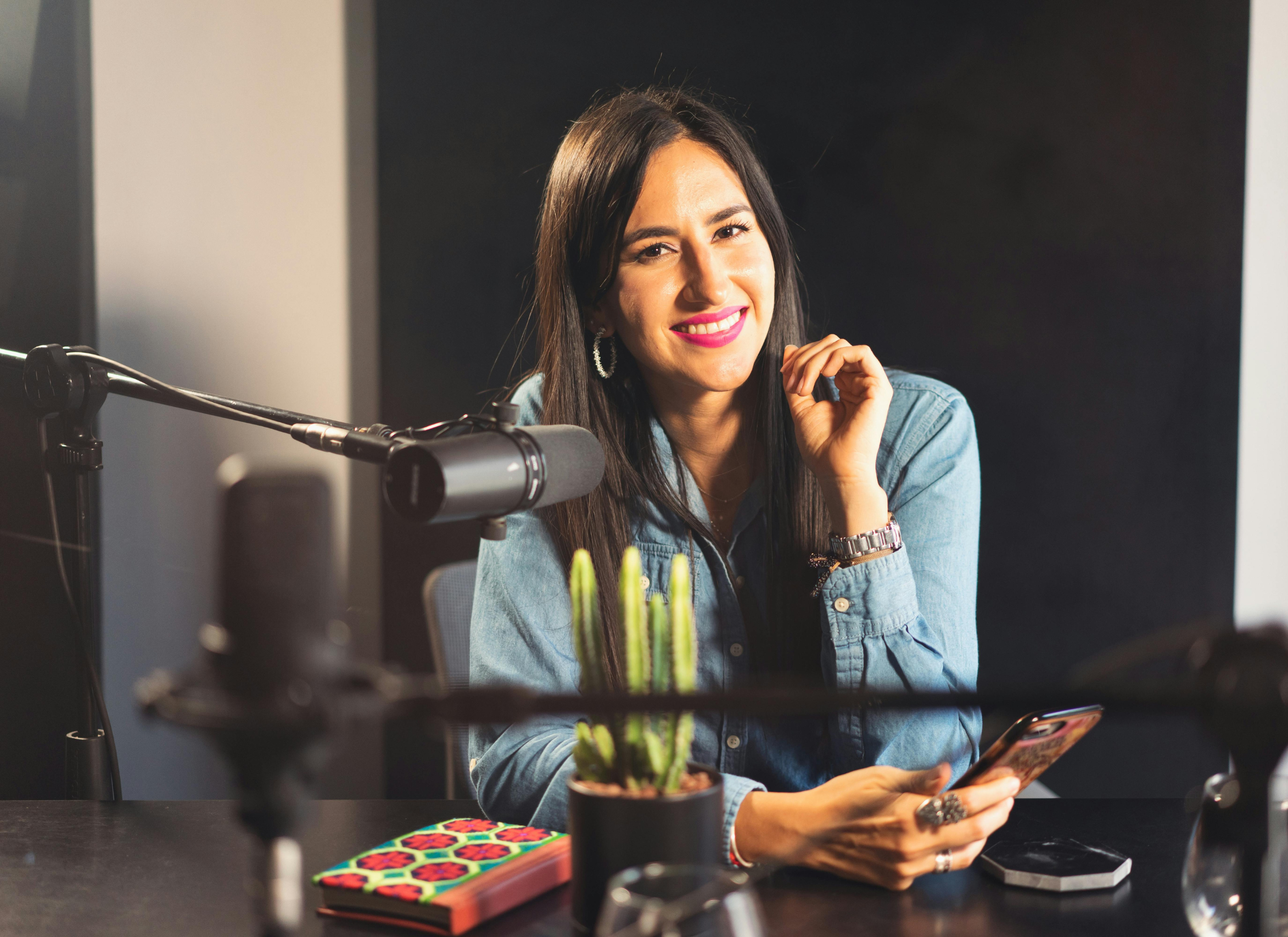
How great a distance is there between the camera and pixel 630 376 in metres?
1.67

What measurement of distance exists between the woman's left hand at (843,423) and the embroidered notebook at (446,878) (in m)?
0.62

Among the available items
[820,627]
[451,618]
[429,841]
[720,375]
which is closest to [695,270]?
[720,375]

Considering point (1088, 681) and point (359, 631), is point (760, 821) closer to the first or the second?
point (1088, 681)

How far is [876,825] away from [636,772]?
268 millimetres

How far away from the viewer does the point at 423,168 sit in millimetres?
2479

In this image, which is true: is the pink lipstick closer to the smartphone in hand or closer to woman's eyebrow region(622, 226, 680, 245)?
woman's eyebrow region(622, 226, 680, 245)

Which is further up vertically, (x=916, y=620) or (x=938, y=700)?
(x=938, y=700)

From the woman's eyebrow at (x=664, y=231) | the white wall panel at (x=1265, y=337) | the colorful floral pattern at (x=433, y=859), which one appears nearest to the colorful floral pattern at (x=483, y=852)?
the colorful floral pattern at (x=433, y=859)

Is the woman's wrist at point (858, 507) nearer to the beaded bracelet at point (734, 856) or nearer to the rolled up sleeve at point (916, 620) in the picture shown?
the rolled up sleeve at point (916, 620)

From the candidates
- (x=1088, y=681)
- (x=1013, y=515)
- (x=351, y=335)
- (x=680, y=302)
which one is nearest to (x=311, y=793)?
(x=1088, y=681)

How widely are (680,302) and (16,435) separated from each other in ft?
4.29

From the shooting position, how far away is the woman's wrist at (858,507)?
1362mm

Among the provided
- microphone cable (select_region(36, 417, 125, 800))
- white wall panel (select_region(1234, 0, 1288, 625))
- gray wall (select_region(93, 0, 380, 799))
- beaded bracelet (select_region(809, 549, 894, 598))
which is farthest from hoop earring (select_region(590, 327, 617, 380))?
white wall panel (select_region(1234, 0, 1288, 625))

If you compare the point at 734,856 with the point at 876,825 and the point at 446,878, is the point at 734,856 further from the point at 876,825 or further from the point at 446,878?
the point at 446,878
